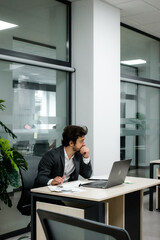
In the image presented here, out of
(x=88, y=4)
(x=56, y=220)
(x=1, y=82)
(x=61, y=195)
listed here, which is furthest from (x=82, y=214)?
(x=88, y=4)

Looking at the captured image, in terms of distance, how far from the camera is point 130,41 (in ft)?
19.8

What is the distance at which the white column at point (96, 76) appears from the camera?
463 centimetres

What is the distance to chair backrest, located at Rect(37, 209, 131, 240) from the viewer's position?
1.17 meters

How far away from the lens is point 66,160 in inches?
131

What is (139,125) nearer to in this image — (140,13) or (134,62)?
(134,62)

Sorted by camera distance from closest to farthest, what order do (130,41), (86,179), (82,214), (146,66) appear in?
(82,214) → (86,179) → (130,41) → (146,66)

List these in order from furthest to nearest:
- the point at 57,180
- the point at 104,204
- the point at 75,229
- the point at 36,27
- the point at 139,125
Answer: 1. the point at 139,125
2. the point at 36,27
3. the point at 57,180
4. the point at 104,204
5. the point at 75,229

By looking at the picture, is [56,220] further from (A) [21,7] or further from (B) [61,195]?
(A) [21,7]

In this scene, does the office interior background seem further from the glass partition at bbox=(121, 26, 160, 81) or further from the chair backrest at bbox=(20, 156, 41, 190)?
the chair backrest at bbox=(20, 156, 41, 190)

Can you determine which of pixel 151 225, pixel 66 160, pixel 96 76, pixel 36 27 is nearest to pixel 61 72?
pixel 96 76

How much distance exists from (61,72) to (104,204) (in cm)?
244

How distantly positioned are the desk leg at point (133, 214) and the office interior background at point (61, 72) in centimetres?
122

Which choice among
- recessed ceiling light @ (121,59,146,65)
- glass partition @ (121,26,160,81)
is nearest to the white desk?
glass partition @ (121,26,160,81)

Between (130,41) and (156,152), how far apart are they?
2190mm
